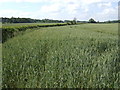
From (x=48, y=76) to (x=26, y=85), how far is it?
85 centimetres

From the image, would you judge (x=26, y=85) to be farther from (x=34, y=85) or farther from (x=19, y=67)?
(x=19, y=67)

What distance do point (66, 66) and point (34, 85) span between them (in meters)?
1.81

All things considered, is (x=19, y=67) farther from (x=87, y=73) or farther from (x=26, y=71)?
(x=87, y=73)

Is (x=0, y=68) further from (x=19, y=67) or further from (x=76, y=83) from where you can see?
(x=76, y=83)

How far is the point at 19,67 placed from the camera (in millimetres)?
6480

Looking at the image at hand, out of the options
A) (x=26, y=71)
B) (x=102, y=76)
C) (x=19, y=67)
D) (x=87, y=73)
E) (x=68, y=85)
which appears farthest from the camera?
(x=19, y=67)

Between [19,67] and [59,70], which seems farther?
[19,67]

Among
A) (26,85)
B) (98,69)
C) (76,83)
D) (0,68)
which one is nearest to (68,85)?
(76,83)

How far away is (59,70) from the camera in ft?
19.5

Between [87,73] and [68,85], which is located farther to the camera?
[87,73]

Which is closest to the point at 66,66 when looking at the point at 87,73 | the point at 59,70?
the point at 59,70

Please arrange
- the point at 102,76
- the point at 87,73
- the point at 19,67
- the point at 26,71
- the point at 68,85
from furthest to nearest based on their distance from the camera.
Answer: the point at 19,67 → the point at 26,71 → the point at 87,73 → the point at 102,76 → the point at 68,85

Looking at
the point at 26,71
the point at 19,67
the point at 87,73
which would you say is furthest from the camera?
the point at 19,67

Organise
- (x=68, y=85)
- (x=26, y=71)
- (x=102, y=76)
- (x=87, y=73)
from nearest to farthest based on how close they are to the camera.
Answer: (x=68, y=85)
(x=102, y=76)
(x=87, y=73)
(x=26, y=71)
